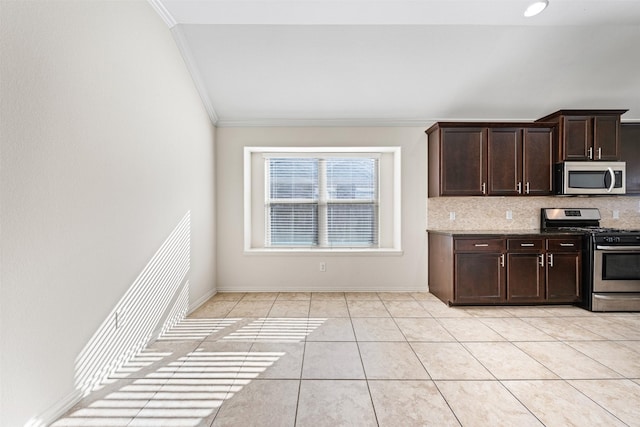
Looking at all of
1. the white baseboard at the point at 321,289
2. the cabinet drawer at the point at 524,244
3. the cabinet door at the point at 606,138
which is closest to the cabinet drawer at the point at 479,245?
the cabinet drawer at the point at 524,244

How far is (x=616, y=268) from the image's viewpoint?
3398mm

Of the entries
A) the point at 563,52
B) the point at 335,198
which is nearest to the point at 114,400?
the point at 335,198

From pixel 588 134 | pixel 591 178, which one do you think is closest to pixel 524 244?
pixel 591 178

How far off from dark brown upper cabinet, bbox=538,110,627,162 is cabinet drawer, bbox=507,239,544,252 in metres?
1.11

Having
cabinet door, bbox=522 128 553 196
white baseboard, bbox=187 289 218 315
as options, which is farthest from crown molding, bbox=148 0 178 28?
cabinet door, bbox=522 128 553 196

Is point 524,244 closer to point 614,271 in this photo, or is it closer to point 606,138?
point 614,271

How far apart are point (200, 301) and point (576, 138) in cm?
497

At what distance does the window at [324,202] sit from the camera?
4.51m

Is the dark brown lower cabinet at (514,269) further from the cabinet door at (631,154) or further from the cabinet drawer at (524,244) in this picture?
the cabinet door at (631,154)

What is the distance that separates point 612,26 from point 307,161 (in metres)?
3.59

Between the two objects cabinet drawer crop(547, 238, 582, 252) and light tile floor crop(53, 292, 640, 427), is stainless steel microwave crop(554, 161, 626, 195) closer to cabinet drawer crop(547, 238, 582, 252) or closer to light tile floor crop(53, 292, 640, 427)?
cabinet drawer crop(547, 238, 582, 252)

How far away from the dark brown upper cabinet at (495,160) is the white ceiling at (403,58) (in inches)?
16.1

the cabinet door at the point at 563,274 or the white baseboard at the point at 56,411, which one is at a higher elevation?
the cabinet door at the point at 563,274

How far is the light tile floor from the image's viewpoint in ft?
5.57
